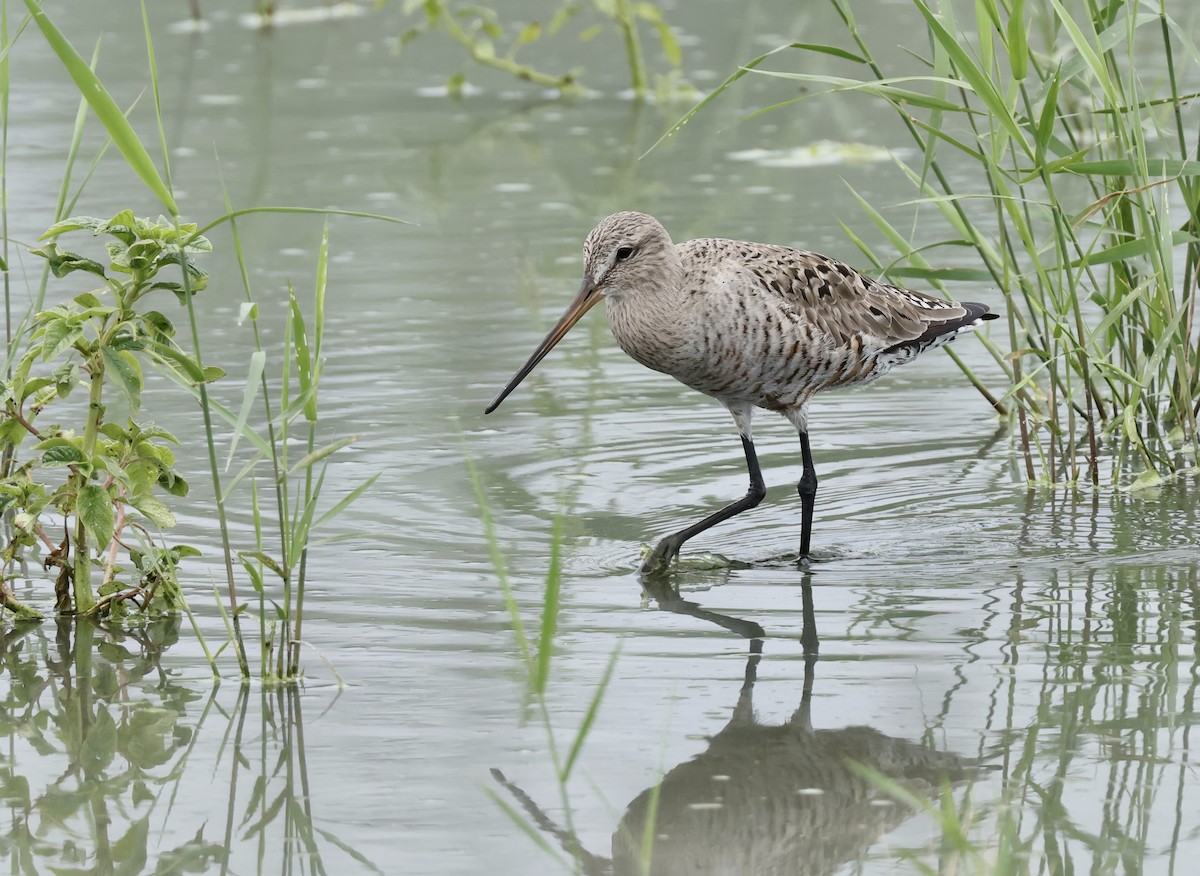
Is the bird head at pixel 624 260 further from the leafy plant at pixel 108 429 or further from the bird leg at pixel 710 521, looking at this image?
the leafy plant at pixel 108 429

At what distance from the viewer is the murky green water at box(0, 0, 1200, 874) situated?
3.25 meters

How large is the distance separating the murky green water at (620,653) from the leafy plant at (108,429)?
0.60ft

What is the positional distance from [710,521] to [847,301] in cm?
94

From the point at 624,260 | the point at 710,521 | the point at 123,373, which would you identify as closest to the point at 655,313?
the point at 624,260

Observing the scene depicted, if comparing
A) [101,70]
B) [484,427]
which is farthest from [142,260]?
[101,70]

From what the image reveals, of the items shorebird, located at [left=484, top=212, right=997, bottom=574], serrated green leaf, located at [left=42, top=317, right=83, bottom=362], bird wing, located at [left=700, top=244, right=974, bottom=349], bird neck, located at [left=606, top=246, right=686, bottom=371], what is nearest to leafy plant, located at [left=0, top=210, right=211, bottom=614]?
serrated green leaf, located at [left=42, top=317, right=83, bottom=362]

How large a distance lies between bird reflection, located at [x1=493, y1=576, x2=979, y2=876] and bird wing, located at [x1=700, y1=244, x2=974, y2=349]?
191 cm

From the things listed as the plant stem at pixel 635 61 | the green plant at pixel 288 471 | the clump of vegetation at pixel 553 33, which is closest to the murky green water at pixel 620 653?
the green plant at pixel 288 471

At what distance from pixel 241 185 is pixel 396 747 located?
24.2 feet

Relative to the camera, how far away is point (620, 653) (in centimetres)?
420

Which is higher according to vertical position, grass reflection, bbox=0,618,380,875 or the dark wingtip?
the dark wingtip

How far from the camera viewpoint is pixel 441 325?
792cm

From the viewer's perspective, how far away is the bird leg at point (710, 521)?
500 centimetres

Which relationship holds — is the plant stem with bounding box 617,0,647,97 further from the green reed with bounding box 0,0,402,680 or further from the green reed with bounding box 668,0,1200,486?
the green reed with bounding box 0,0,402,680
